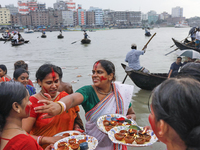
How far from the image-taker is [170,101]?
102cm

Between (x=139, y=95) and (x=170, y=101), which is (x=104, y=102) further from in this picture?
(x=139, y=95)

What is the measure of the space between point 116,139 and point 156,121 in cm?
93

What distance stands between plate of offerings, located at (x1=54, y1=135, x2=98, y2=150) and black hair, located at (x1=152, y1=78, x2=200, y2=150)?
1.10 meters

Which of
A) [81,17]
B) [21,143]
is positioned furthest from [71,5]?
[21,143]

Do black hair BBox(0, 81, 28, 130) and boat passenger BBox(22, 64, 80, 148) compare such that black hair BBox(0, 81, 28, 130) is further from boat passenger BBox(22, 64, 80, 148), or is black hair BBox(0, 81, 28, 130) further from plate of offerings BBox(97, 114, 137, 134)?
plate of offerings BBox(97, 114, 137, 134)

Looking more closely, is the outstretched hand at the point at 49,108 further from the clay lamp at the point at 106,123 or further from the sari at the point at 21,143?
the clay lamp at the point at 106,123

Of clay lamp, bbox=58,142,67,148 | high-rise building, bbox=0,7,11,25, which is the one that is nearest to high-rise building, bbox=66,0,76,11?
high-rise building, bbox=0,7,11,25

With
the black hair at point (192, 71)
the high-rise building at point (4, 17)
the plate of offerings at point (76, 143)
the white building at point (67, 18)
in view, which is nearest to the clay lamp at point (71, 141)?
the plate of offerings at point (76, 143)

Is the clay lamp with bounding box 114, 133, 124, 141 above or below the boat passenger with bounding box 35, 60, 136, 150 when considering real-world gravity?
below

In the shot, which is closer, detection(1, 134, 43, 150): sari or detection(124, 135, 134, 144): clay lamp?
detection(1, 134, 43, 150): sari

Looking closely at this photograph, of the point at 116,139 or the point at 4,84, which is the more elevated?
the point at 4,84

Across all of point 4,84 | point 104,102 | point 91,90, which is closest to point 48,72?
point 91,90

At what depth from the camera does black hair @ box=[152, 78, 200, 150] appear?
38.2 inches

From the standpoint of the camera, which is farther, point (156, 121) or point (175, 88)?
point (156, 121)
